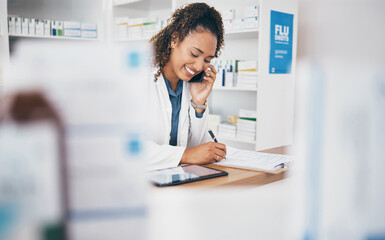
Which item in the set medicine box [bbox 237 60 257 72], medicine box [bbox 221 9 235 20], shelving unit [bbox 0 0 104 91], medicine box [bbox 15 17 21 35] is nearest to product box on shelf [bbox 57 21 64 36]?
shelving unit [bbox 0 0 104 91]

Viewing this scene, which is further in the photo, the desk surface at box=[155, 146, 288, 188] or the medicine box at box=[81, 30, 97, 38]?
the medicine box at box=[81, 30, 97, 38]

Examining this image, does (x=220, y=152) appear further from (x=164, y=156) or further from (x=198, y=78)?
(x=198, y=78)

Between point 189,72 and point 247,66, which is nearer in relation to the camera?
point 189,72

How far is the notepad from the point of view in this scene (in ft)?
3.37

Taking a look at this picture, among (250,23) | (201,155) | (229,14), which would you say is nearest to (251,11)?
(250,23)

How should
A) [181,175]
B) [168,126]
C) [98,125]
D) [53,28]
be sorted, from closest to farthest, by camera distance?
[98,125]
[181,175]
[168,126]
[53,28]

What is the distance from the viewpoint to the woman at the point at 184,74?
54.1 inches

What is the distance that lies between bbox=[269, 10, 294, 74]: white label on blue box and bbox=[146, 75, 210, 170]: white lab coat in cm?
145

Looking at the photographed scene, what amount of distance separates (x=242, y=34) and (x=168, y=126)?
183 cm

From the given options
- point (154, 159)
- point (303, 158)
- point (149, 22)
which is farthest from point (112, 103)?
point (149, 22)

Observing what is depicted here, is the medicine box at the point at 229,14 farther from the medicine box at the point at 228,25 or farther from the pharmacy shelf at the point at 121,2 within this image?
the pharmacy shelf at the point at 121,2

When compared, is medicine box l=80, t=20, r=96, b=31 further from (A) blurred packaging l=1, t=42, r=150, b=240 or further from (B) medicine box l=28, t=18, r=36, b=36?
(A) blurred packaging l=1, t=42, r=150, b=240

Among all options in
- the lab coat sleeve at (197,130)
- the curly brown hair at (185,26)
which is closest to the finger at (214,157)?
the lab coat sleeve at (197,130)

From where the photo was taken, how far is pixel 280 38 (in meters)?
2.79
